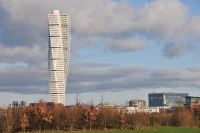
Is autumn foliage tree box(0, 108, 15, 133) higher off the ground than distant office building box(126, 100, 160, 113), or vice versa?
distant office building box(126, 100, 160, 113)

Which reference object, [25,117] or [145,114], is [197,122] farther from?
[25,117]

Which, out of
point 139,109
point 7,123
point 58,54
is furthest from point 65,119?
point 58,54

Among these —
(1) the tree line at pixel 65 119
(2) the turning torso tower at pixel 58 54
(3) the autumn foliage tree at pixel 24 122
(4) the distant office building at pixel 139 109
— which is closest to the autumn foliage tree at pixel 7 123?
(1) the tree line at pixel 65 119

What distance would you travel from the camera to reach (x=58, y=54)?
5241 inches

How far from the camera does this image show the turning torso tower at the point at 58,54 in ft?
436

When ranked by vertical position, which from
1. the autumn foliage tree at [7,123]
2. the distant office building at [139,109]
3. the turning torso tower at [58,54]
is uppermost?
the turning torso tower at [58,54]

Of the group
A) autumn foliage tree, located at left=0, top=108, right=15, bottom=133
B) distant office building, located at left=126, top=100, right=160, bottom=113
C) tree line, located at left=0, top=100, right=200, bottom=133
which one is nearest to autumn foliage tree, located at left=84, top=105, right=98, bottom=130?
tree line, located at left=0, top=100, right=200, bottom=133

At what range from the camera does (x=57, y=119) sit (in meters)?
50.3

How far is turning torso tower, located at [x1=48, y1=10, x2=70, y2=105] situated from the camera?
436 ft

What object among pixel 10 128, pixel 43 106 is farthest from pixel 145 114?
pixel 10 128

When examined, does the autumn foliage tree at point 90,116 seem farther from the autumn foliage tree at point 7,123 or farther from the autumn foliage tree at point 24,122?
the autumn foliage tree at point 7,123

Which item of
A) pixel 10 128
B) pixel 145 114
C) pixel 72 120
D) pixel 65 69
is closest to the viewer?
pixel 10 128

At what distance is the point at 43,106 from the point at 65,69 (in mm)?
86226

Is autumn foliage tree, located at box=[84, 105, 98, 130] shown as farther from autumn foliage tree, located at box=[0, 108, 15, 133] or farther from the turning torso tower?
the turning torso tower
